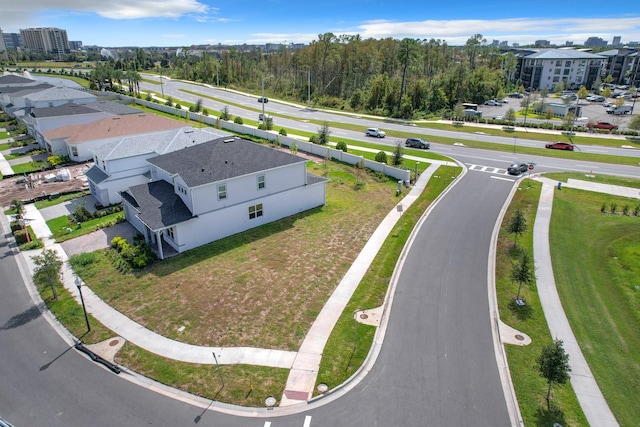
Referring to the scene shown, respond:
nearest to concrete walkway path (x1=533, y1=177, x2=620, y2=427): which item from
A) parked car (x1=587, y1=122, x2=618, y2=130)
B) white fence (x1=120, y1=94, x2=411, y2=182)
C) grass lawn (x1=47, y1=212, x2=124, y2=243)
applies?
white fence (x1=120, y1=94, x2=411, y2=182)

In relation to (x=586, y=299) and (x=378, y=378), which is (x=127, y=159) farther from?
(x=586, y=299)

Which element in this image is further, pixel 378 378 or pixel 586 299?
pixel 586 299

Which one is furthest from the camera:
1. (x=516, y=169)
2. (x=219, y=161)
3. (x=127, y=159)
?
(x=516, y=169)


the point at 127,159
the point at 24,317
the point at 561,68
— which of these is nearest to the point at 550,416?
the point at 24,317

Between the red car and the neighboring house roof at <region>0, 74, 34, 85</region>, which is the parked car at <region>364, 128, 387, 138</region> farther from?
the neighboring house roof at <region>0, 74, 34, 85</region>

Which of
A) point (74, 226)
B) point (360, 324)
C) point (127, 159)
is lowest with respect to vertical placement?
point (360, 324)

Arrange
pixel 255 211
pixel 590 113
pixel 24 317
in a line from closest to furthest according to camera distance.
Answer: pixel 24 317 → pixel 255 211 → pixel 590 113

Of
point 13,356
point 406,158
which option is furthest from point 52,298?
point 406,158

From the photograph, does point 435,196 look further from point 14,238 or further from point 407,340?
point 14,238
